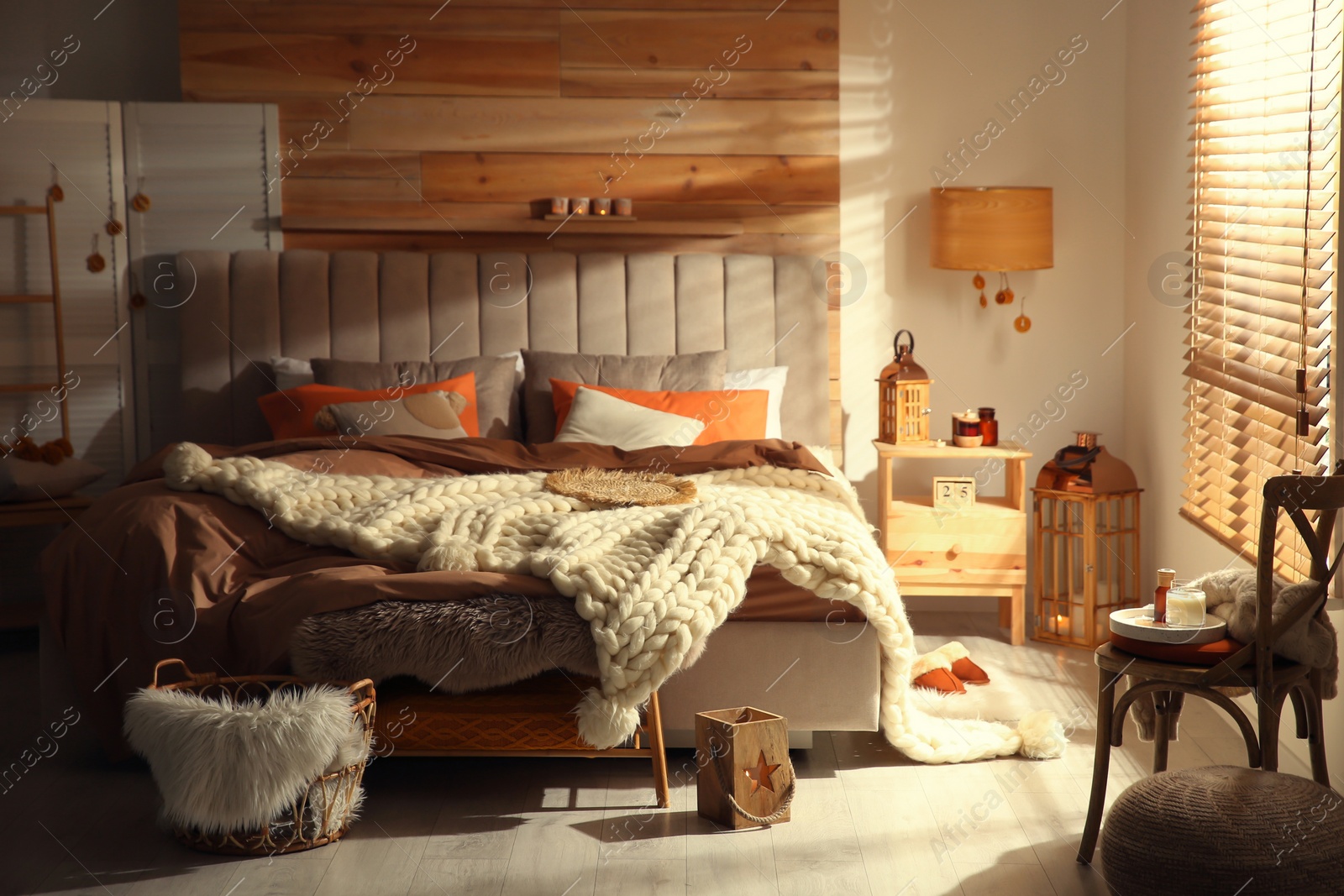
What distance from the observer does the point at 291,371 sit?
4016mm

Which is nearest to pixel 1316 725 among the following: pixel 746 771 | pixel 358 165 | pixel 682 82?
pixel 746 771

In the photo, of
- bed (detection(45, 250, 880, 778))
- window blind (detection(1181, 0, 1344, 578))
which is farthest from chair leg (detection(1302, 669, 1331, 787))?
bed (detection(45, 250, 880, 778))

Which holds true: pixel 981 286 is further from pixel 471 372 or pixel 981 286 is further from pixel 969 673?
pixel 471 372

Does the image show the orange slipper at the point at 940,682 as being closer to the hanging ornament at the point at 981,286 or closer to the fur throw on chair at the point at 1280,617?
the fur throw on chair at the point at 1280,617

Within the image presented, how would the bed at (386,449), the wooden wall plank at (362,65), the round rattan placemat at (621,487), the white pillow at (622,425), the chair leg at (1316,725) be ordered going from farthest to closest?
the wooden wall plank at (362,65) → the white pillow at (622,425) → the round rattan placemat at (621,487) → the bed at (386,449) → the chair leg at (1316,725)

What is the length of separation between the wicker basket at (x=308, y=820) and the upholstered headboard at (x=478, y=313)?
191 centimetres

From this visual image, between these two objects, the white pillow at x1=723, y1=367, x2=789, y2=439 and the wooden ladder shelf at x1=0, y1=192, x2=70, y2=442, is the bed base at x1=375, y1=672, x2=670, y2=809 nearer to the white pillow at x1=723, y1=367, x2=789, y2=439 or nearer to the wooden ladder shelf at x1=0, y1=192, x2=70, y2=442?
the white pillow at x1=723, y1=367, x2=789, y2=439

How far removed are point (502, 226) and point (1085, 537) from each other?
7.43 feet

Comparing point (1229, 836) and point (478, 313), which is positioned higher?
point (478, 313)

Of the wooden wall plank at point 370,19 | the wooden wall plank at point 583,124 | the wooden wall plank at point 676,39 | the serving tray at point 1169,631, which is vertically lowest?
the serving tray at point 1169,631

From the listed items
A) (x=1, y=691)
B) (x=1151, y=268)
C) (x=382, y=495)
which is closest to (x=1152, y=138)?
(x=1151, y=268)

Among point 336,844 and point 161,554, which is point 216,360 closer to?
point 161,554

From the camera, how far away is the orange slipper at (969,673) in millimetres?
3332

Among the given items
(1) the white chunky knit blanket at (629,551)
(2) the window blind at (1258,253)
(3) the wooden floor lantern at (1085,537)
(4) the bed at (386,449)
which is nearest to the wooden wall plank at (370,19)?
(4) the bed at (386,449)
